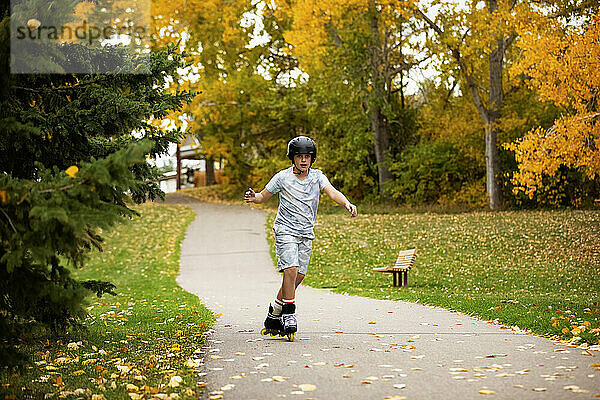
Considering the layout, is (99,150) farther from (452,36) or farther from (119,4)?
(452,36)

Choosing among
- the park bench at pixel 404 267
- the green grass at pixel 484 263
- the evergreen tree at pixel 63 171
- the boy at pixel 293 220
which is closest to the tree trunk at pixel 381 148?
the green grass at pixel 484 263

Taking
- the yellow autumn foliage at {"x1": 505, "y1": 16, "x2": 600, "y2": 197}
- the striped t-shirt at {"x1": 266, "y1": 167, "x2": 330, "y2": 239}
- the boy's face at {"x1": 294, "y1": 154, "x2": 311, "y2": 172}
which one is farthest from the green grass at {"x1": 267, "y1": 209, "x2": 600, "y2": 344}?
the boy's face at {"x1": 294, "y1": 154, "x2": 311, "y2": 172}

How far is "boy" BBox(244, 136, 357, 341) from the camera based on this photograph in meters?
7.56

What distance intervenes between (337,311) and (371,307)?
0.83 metres

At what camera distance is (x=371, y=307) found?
1116 centimetres

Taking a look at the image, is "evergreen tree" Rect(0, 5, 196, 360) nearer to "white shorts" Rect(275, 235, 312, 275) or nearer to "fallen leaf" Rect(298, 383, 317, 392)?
"white shorts" Rect(275, 235, 312, 275)

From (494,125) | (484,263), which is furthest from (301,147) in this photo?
(494,125)

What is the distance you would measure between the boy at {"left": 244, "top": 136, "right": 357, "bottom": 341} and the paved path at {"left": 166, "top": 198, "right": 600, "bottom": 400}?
0.88 feet

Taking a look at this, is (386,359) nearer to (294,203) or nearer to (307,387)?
(307,387)

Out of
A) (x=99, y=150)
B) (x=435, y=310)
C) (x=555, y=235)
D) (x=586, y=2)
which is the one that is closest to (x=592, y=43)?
(x=586, y=2)

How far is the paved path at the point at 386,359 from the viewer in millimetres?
5285

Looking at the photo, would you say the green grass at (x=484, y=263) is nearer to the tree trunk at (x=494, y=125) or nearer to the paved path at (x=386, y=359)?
the paved path at (x=386, y=359)

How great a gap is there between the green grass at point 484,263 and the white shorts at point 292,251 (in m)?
2.84

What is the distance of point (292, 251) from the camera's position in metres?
7.55
